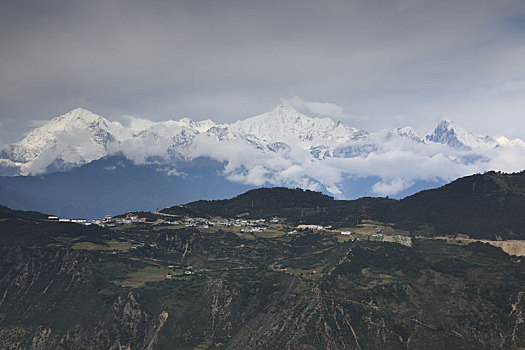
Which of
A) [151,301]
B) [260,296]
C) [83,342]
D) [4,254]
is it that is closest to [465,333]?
[260,296]

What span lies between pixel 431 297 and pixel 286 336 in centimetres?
5240

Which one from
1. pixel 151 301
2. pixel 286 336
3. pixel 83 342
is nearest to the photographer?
pixel 286 336

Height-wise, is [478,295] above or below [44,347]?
above

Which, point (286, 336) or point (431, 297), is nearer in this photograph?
point (286, 336)

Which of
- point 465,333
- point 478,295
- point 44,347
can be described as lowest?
point 44,347

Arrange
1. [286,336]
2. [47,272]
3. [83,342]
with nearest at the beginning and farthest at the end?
[286,336], [83,342], [47,272]

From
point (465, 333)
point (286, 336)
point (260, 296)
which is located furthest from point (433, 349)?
point (260, 296)

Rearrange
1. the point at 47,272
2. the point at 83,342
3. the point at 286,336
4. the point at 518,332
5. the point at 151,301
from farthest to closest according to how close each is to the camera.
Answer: the point at 47,272 → the point at 151,301 → the point at 83,342 → the point at 286,336 → the point at 518,332

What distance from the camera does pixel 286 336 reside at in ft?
499

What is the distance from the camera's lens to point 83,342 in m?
162

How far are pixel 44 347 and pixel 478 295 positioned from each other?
142 m

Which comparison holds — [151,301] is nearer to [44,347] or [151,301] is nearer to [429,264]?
[44,347]

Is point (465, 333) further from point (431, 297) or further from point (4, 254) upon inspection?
point (4, 254)

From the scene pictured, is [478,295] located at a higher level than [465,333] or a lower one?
higher
